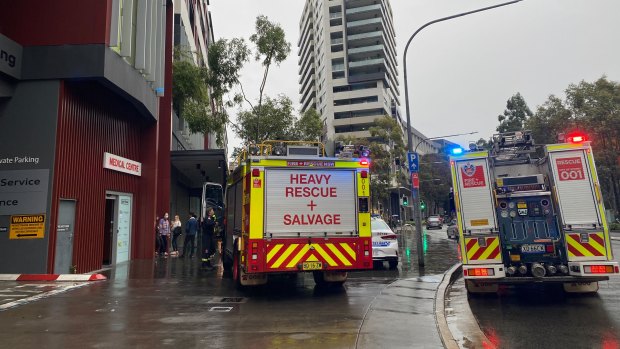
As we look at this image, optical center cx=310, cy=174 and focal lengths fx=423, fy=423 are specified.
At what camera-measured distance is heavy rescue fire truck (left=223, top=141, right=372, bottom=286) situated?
26.8 feet

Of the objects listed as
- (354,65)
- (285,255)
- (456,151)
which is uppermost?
(354,65)

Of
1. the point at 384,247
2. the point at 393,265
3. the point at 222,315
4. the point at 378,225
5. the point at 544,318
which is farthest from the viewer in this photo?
the point at 378,225

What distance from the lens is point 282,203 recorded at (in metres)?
8.45

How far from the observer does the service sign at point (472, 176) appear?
8.18m

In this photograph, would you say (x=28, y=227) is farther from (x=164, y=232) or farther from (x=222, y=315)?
(x=164, y=232)

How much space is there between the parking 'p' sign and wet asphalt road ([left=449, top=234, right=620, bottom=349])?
2.28 meters

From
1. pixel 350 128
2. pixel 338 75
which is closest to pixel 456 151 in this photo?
pixel 350 128

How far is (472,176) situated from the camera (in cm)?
825

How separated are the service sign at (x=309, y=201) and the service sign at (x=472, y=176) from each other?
219cm

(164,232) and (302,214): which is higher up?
(164,232)

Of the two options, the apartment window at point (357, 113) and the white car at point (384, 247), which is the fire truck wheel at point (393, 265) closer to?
the white car at point (384, 247)

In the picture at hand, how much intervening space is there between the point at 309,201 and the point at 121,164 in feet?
28.7

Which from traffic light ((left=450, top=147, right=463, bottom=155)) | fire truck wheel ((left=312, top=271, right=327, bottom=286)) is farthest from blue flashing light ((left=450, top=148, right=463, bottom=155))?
fire truck wheel ((left=312, top=271, right=327, bottom=286))

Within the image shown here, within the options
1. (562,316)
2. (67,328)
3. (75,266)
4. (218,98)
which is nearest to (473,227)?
(562,316)
